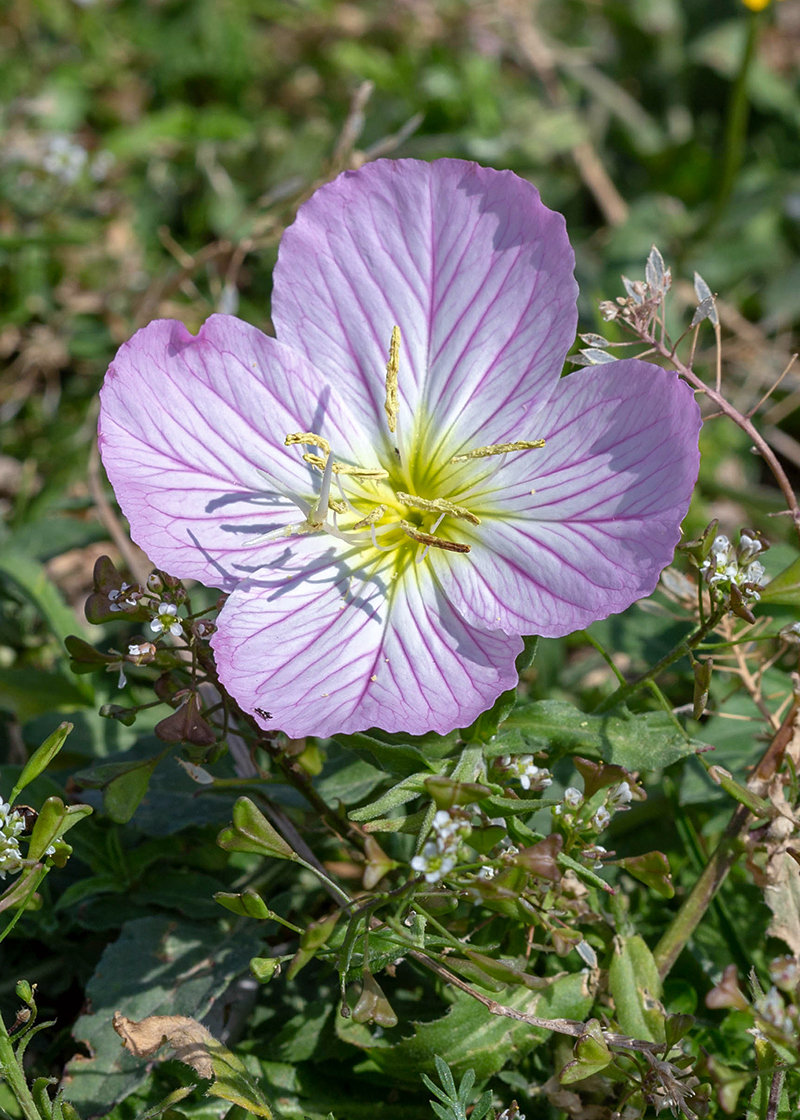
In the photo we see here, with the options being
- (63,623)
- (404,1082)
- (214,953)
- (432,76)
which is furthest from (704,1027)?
(432,76)

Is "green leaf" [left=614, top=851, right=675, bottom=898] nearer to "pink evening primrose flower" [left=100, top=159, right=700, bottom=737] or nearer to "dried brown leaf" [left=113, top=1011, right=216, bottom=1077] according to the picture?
"pink evening primrose flower" [left=100, top=159, right=700, bottom=737]

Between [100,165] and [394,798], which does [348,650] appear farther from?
[100,165]

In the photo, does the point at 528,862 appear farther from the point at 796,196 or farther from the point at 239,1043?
the point at 796,196

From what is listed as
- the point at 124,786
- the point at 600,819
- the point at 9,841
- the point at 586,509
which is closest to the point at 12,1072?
the point at 9,841

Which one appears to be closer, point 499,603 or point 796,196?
point 499,603

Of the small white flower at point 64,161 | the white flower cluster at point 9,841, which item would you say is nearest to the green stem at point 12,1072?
the white flower cluster at point 9,841
